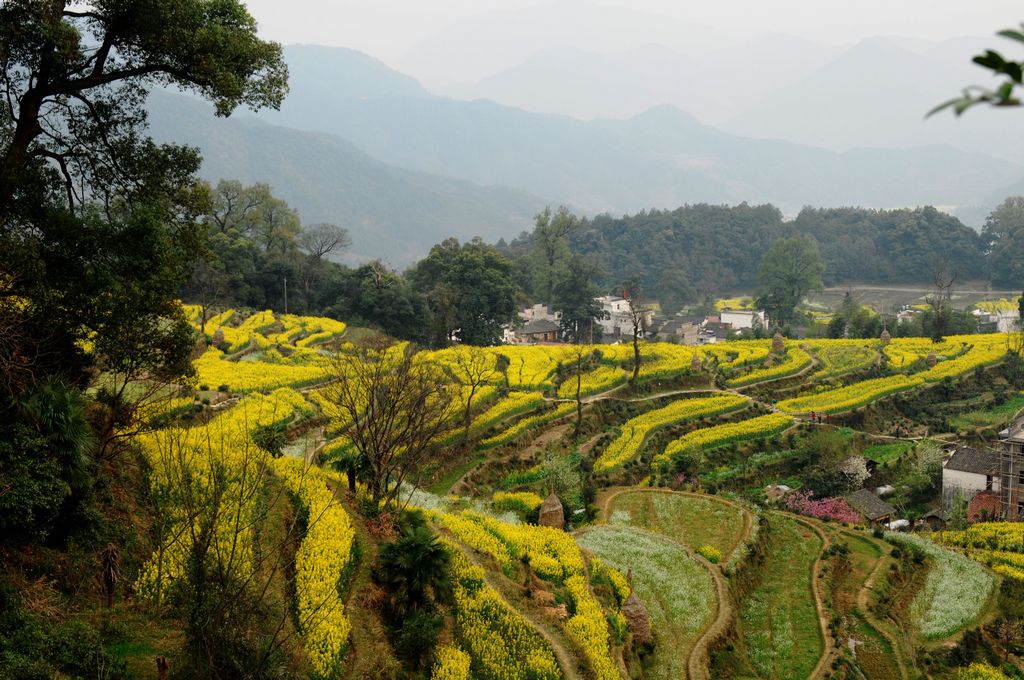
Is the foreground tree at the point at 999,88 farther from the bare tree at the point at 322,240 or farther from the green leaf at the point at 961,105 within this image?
the bare tree at the point at 322,240

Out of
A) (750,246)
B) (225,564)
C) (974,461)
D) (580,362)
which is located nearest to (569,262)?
(580,362)

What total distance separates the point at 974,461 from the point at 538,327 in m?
42.7

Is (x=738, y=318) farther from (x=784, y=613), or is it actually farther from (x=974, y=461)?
(x=784, y=613)

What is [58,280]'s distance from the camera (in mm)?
11656

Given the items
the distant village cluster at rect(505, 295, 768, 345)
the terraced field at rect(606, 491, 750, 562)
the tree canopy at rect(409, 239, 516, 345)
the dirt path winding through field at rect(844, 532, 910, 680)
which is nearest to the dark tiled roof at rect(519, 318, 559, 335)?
the distant village cluster at rect(505, 295, 768, 345)

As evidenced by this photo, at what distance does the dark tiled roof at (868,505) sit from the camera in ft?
98.0

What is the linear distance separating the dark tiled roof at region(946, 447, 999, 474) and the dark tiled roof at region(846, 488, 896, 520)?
3.04m

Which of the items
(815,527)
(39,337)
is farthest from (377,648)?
(815,527)

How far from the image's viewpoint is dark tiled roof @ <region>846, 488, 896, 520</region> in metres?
29.9

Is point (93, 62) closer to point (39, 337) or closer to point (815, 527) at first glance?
point (39, 337)

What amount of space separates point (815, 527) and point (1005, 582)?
523 cm

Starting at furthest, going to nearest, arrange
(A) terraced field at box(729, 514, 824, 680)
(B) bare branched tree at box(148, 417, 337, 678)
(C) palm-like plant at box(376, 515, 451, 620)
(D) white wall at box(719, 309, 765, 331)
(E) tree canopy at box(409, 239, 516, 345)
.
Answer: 1. (D) white wall at box(719, 309, 765, 331)
2. (E) tree canopy at box(409, 239, 516, 345)
3. (A) terraced field at box(729, 514, 824, 680)
4. (C) palm-like plant at box(376, 515, 451, 620)
5. (B) bare branched tree at box(148, 417, 337, 678)

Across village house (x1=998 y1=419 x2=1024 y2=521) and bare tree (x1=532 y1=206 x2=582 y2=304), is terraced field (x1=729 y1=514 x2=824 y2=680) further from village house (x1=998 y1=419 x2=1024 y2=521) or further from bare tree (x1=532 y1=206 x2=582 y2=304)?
bare tree (x1=532 y1=206 x2=582 y2=304)

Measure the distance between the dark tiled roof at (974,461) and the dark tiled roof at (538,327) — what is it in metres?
40.8
